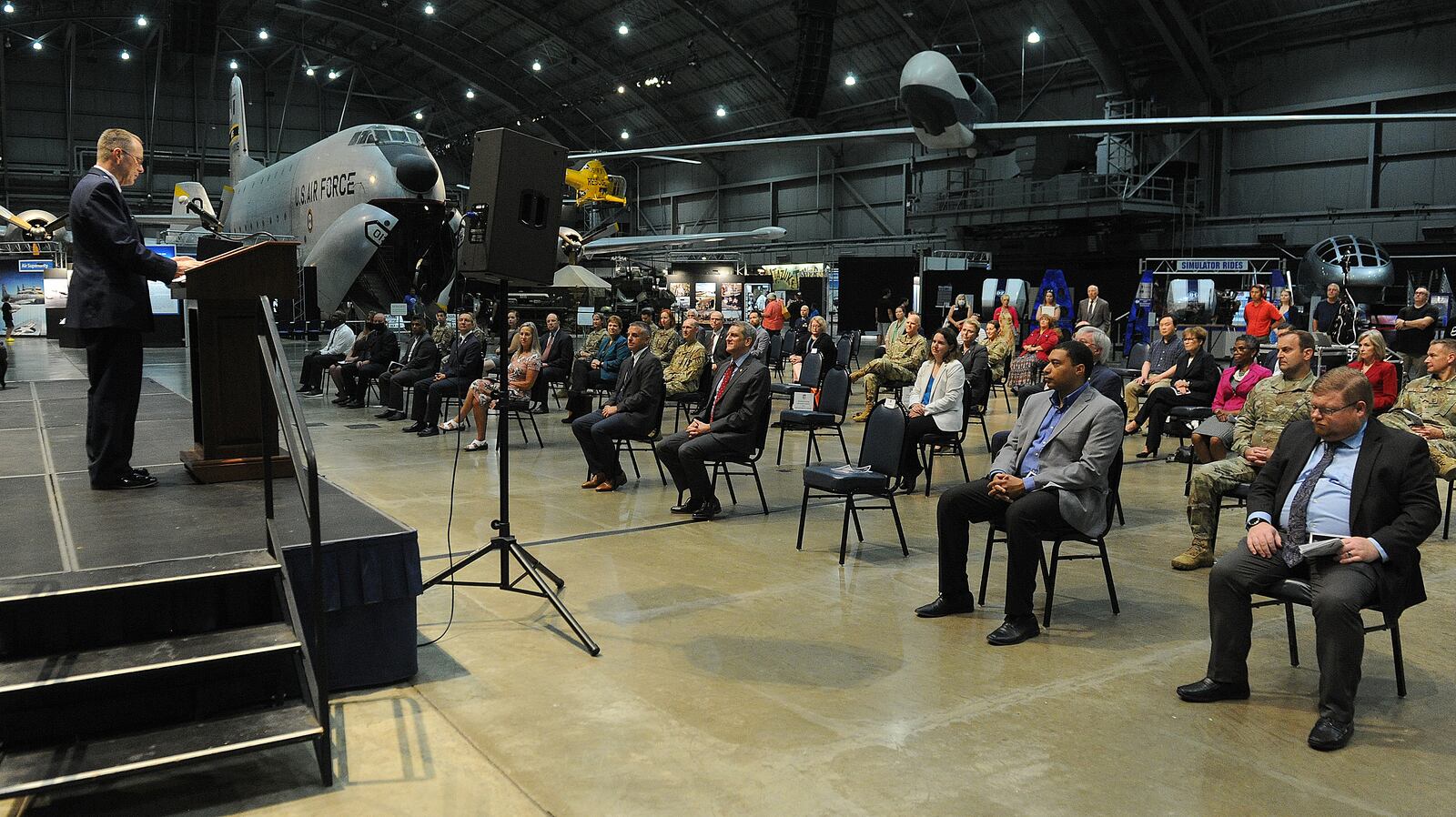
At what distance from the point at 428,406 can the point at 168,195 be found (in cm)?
3324

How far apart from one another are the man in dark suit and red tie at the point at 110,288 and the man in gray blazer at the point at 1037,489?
3.36 metres

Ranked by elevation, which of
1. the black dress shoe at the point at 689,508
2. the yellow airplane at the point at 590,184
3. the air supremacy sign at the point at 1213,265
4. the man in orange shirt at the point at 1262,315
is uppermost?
the yellow airplane at the point at 590,184

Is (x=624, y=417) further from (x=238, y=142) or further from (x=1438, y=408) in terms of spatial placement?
(x=238, y=142)

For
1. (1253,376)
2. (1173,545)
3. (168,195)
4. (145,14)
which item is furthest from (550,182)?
(168,195)

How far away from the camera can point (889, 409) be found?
5312 mm

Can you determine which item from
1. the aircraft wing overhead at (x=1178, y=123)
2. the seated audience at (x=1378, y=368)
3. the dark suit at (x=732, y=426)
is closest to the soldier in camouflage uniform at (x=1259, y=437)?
the seated audience at (x=1378, y=368)

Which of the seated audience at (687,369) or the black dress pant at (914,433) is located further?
the seated audience at (687,369)

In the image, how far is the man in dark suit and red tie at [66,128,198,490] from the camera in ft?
11.8

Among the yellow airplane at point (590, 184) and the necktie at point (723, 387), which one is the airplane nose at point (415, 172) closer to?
the necktie at point (723, 387)

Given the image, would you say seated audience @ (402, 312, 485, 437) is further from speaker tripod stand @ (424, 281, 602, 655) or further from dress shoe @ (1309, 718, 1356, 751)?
dress shoe @ (1309, 718, 1356, 751)

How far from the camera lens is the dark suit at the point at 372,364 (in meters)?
11.9

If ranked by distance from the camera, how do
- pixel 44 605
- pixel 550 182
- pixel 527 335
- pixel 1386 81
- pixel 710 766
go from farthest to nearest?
1. pixel 1386 81
2. pixel 527 335
3. pixel 550 182
4. pixel 710 766
5. pixel 44 605

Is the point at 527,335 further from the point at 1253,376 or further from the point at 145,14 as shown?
the point at 145,14

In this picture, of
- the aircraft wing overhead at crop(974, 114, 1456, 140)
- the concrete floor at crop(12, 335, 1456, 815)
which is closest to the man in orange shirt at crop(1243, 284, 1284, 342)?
the aircraft wing overhead at crop(974, 114, 1456, 140)
